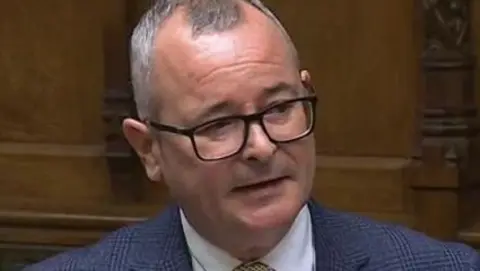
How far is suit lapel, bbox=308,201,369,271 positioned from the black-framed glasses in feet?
0.66

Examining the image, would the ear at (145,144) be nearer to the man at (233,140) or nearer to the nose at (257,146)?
the man at (233,140)

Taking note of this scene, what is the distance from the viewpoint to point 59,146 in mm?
2650

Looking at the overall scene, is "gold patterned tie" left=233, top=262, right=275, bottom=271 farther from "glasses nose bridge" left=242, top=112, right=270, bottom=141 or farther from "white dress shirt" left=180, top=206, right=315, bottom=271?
"glasses nose bridge" left=242, top=112, right=270, bottom=141

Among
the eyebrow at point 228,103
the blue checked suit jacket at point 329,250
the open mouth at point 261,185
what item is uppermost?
the eyebrow at point 228,103

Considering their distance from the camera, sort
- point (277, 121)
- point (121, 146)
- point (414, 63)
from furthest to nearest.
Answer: point (121, 146) < point (414, 63) < point (277, 121)

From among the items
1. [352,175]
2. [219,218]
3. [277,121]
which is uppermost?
[277,121]

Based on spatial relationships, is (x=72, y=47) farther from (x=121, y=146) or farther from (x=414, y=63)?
(x=414, y=63)

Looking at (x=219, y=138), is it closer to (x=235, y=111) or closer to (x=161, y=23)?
(x=235, y=111)

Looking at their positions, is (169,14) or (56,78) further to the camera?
(56,78)

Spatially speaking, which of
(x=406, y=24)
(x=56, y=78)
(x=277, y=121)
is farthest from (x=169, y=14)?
(x=56, y=78)

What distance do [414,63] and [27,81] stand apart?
75cm

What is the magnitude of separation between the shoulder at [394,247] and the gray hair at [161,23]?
0.25 meters

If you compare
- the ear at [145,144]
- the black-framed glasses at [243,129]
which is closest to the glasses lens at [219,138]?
the black-framed glasses at [243,129]

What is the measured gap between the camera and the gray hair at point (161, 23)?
1.53m
